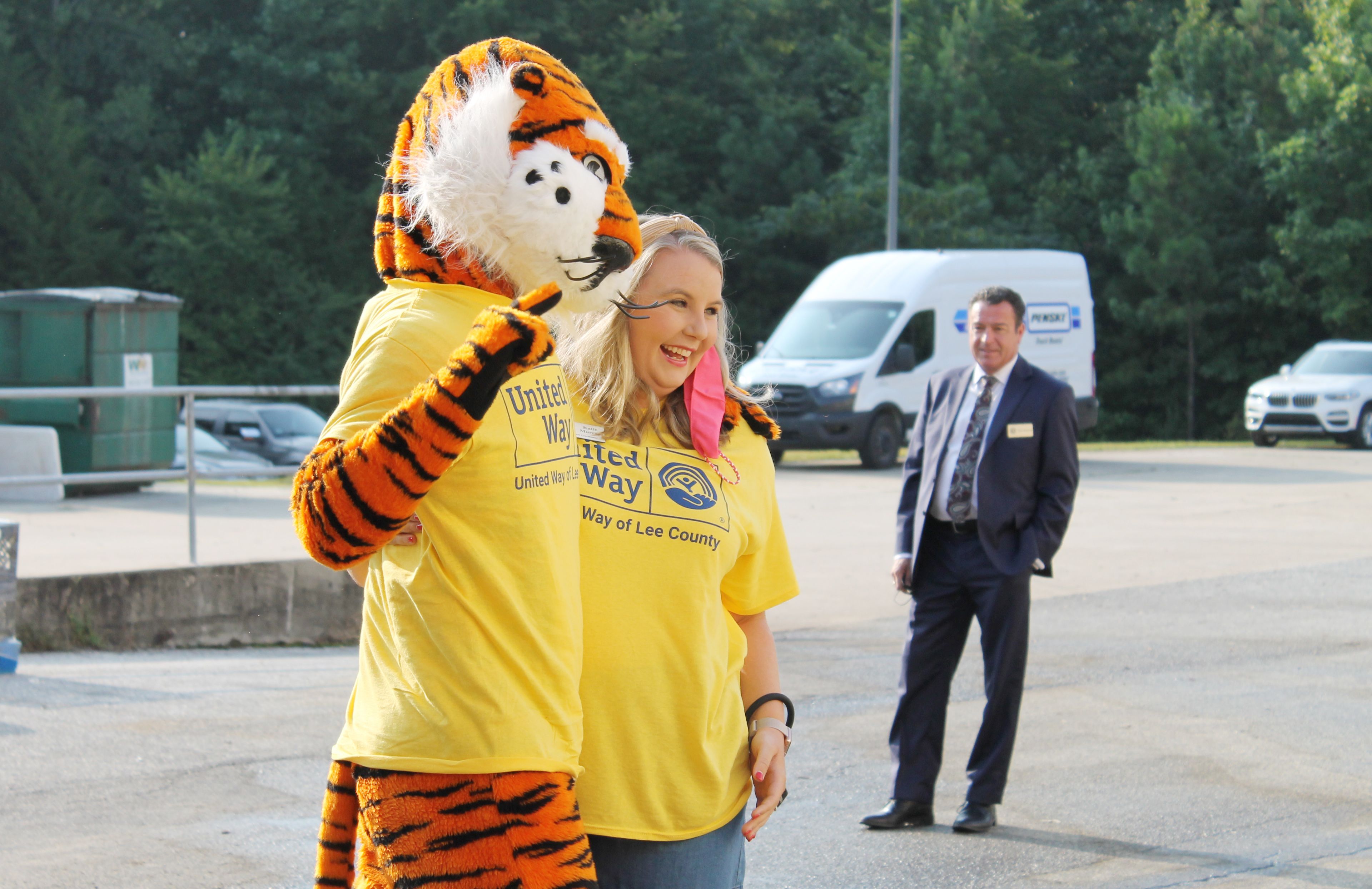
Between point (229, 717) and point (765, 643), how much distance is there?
13.7ft

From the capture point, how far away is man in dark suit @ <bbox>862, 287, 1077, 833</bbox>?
5.12 metres

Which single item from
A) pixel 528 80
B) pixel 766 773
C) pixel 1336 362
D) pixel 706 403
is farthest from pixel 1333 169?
pixel 528 80

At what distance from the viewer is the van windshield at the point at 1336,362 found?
Answer: 22.7 m

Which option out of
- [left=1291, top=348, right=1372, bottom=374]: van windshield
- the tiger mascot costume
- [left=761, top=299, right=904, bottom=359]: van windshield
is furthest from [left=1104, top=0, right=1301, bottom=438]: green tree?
the tiger mascot costume

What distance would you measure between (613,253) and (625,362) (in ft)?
0.95

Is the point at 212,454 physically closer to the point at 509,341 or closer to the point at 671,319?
the point at 671,319

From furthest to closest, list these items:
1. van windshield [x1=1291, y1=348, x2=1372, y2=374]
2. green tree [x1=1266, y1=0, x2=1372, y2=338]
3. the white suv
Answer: green tree [x1=1266, y1=0, x2=1372, y2=338]
van windshield [x1=1291, y1=348, x2=1372, y2=374]
the white suv

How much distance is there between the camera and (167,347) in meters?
14.6

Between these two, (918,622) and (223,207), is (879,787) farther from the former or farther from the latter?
(223,207)

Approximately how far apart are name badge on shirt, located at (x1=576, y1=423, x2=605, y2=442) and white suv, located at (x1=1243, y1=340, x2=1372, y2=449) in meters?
21.6

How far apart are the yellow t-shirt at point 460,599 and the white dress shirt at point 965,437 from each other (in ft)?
11.1

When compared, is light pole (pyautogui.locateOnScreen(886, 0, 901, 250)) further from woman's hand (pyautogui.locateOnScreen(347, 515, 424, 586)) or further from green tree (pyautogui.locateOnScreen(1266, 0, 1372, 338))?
woman's hand (pyautogui.locateOnScreen(347, 515, 424, 586))

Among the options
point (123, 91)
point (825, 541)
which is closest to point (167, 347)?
point (825, 541)

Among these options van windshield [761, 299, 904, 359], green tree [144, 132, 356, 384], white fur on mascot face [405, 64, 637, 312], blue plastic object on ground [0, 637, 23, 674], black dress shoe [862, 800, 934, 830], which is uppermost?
green tree [144, 132, 356, 384]
